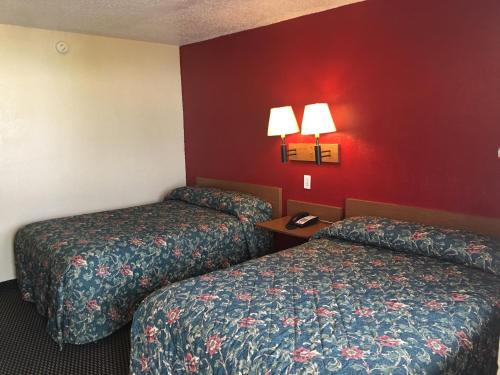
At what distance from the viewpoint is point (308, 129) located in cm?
291

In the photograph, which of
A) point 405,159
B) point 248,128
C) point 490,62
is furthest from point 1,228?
point 490,62

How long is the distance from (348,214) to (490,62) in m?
1.33

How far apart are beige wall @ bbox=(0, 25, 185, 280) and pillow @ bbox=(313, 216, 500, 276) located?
7.29ft

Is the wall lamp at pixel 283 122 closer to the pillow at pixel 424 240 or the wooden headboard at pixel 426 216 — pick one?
the wooden headboard at pixel 426 216

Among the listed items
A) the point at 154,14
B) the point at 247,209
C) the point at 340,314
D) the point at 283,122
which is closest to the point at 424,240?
the point at 340,314

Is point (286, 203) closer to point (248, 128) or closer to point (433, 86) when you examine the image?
point (248, 128)

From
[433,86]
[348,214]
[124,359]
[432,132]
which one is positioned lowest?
[124,359]

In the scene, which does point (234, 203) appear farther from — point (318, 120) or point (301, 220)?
point (318, 120)

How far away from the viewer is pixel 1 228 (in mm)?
3377

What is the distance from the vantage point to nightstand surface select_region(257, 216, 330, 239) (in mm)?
2900

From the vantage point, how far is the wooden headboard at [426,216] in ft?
7.80

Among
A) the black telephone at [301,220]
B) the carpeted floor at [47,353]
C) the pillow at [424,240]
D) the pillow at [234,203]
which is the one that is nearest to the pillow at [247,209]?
the pillow at [234,203]

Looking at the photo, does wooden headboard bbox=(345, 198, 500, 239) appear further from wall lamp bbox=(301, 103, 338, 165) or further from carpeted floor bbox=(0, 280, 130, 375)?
carpeted floor bbox=(0, 280, 130, 375)

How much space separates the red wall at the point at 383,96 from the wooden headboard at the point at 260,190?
0.23 feet
